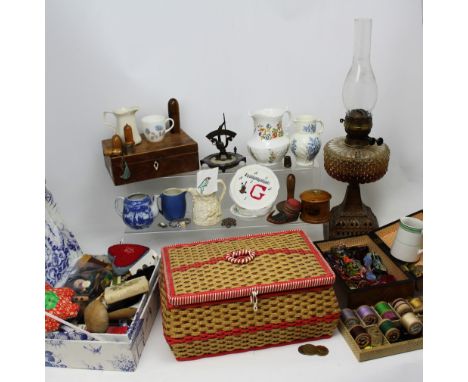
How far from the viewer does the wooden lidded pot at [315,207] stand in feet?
5.81

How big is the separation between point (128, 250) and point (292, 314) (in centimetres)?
60

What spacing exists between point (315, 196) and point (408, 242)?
13.9 inches

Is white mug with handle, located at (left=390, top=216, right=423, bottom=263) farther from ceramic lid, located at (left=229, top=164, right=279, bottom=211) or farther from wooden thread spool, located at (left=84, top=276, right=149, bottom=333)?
wooden thread spool, located at (left=84, top=276, right=149, bottom=333)

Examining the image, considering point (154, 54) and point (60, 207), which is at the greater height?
point (154, 54)

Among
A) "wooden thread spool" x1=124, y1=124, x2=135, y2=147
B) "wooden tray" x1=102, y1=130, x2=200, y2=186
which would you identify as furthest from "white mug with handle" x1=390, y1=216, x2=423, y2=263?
"wooden thread spool" x1=124, y1=124, x2=135, y2=147

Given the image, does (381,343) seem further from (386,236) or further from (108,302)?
(108,302)

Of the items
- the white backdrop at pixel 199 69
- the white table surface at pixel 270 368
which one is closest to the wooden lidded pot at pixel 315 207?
the white backdrop at pixel 199 69

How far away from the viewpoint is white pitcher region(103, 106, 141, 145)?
5.76 ft

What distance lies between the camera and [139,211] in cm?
173

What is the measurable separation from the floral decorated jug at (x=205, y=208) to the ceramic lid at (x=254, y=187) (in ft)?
0.22

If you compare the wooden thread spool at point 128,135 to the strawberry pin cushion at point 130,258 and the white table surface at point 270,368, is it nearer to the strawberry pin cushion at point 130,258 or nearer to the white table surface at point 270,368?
the strawberry pin cushion at point 130,258

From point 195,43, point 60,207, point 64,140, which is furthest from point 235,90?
point 60,207

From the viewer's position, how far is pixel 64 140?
1.94 metres

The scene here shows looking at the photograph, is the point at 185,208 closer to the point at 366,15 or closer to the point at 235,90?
the point at 235,90
